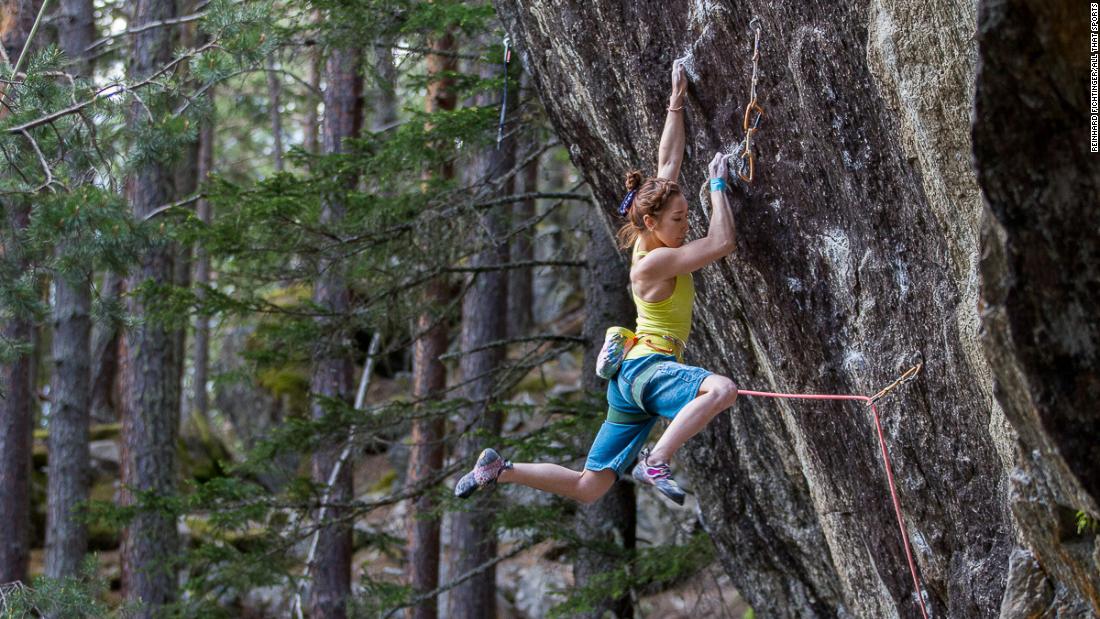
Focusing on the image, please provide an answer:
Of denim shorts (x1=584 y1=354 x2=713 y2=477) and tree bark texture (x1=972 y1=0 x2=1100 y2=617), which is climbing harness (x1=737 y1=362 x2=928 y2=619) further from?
tree bark texture (x1=972 y1=0 x2=1100 y2=617)

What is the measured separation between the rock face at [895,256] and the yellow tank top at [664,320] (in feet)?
2.15

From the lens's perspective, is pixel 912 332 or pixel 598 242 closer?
pixel 912 332

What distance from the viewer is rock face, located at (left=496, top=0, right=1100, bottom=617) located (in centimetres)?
370

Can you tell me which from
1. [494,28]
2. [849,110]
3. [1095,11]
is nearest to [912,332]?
[849,110]

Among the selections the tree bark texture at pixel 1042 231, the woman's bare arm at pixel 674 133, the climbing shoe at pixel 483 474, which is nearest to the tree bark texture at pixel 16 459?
the climbing shoe at pixel 483 474

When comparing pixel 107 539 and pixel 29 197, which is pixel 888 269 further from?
pixel 107 539

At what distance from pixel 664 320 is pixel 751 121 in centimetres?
115

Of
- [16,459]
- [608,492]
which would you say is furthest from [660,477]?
[16,459]

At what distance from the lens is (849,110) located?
5.23 metres

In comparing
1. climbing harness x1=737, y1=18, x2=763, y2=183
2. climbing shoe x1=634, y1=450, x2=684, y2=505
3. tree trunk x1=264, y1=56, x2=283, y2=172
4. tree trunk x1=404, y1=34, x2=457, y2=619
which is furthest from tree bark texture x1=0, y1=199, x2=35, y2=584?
climbing harness x1=737, y1=18, x2=763, y2=183

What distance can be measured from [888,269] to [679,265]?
1074 mm

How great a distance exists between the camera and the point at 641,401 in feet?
17.3

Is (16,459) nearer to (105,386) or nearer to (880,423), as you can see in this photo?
(105,386)

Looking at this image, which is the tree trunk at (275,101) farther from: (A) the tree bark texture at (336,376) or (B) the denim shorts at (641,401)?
(B) the denim shorts at (641,401)
